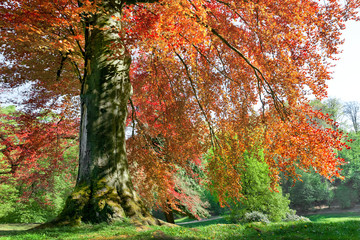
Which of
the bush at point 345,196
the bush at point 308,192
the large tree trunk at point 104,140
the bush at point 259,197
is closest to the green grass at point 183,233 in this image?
the large tree trunk at point 104,140

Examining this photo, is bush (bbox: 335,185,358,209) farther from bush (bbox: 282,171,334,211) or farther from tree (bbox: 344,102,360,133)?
tree (bbox: 344,102,360,133)

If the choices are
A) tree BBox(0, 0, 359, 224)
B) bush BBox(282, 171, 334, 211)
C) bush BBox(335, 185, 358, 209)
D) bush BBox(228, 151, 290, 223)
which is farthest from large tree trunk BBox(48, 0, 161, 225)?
bush BBox(335, 185, 358, 209)

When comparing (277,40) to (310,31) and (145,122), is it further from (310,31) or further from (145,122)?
(145,122)

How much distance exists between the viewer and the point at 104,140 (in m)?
5.61

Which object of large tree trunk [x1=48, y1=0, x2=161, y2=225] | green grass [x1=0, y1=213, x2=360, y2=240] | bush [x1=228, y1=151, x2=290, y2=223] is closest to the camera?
green grass [x1=0, y1=213, x2=360, y2=240]

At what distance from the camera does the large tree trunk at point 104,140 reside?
16.6 feet

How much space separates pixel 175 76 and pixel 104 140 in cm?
508

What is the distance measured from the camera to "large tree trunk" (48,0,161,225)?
506 cm

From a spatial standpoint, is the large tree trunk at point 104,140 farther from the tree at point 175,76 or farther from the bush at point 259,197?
the bush at point 259,197

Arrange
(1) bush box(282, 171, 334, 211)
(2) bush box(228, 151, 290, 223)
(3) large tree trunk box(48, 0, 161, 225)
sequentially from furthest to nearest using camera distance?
(1) bush box(282, 171, 334, 211), (2) bush box(228, 151, 290, 223), (3) large tree trunk box(48, 0, 161, 225)

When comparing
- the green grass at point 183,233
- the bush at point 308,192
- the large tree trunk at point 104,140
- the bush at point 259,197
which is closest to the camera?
the green grass at point 183,233

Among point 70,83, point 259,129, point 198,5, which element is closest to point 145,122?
point 70,83

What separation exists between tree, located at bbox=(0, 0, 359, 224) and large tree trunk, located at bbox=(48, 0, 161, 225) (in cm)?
2

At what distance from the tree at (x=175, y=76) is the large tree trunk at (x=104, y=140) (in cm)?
2
